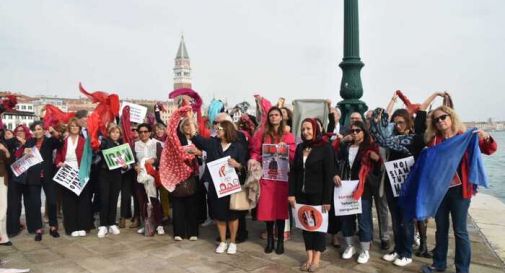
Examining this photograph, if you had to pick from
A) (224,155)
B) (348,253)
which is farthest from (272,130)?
(348,253)

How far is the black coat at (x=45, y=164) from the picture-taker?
6438 millimetres

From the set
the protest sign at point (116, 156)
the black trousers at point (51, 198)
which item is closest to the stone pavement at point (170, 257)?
the black trousers at point (51, 198)

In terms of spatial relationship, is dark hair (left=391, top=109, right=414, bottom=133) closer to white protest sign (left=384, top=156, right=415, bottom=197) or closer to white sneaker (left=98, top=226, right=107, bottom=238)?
white protest sign (left=384, top=156, right=415, bottom=197)

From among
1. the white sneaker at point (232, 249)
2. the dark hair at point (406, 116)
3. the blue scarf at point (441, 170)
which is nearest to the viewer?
the blue scarf at point (441, 170)

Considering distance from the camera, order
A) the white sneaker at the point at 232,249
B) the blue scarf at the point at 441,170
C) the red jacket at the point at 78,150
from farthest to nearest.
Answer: the red jacket at the point at 78,150, the white sneaker at the point at 232,249, the blue scarf at the point at 441,170

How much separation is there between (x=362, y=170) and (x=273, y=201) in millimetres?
1258

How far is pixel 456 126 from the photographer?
4418mm

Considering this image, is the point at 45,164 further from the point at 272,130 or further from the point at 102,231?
the point at 272,130

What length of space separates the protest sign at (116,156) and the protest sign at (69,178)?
0.56 m

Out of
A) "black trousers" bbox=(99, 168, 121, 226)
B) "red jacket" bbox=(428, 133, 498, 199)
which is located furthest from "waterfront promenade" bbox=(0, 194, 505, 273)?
"red jacket" bbox=(428, 133, 498, 199)

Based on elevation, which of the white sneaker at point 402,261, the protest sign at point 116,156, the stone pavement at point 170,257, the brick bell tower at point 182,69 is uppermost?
the brick bell tower at point 182,69

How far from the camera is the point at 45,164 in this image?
652 cm

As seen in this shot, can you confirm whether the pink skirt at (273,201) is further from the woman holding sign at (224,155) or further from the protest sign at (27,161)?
the protest sign at (27,161)

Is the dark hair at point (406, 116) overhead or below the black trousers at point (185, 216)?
overhead
